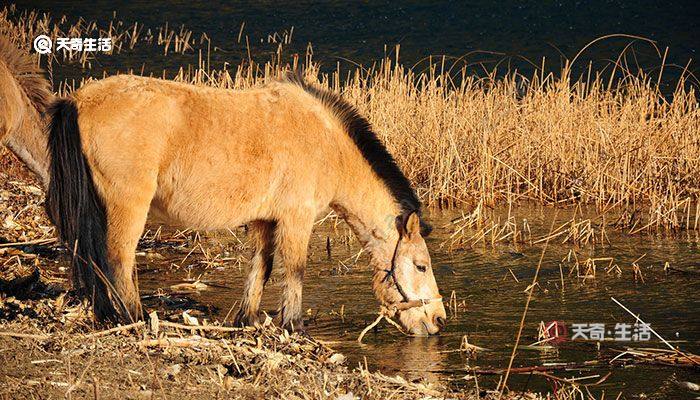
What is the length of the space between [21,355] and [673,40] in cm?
2500

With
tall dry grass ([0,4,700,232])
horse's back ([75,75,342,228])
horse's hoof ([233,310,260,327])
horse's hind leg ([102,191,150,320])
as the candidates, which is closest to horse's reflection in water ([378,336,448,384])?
horse's hoof ([233,310,260,327])

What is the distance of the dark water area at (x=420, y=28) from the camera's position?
2547 centimetres

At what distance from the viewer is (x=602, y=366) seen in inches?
251

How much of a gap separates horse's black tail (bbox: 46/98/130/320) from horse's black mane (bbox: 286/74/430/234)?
1803 mm

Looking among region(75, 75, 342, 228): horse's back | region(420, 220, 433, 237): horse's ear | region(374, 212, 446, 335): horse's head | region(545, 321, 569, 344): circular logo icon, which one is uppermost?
region(75, 75, 342, 228): horse's back

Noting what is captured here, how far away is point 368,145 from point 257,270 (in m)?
1.23

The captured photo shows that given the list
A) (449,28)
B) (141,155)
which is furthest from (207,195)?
(449,28)

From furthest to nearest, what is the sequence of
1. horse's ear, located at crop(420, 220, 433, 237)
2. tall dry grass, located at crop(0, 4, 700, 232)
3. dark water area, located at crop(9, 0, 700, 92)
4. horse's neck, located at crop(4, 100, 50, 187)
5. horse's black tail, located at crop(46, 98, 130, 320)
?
dark water area, located at crop(9, 0, 700, 92)
tall dry grass, located at crop(0, 4, 700, 232)
horse's neck, located at crop(4, 100, 50, 187)
horse's ear, located at crop(420, 220, 433, 237)
horse's black tail, located at crop(46, 98, 130, 320)

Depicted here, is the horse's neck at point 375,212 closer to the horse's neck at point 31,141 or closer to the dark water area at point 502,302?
the dark water area at point 502,302

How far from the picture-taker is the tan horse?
6.23 m

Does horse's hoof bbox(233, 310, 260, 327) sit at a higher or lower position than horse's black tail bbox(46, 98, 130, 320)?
lower

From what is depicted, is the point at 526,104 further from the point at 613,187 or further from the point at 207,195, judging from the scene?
the point at 207,195

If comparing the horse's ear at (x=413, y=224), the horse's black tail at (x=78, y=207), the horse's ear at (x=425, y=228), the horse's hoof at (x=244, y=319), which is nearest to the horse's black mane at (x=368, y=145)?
the horse's ear at (x=425, y=228)

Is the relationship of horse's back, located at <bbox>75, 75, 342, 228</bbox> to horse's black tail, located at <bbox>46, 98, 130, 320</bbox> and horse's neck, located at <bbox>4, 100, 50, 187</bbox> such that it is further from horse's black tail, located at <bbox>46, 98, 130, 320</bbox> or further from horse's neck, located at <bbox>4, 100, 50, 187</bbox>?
horse's neck, located at <bbox>4, 100, 50, 187</bbox>
